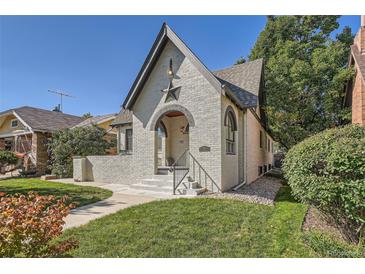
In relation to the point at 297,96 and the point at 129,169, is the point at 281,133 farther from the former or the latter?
the point at 129,169

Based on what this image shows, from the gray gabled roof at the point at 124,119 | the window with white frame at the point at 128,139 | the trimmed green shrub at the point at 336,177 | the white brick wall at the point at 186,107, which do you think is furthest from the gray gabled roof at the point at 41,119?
the trimmed green shrub at the point at 336,177

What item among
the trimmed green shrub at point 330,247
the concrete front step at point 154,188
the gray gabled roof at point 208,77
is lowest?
the trimmed green shrub at point 330,247

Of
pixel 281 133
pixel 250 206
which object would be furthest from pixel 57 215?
pixel 281 133

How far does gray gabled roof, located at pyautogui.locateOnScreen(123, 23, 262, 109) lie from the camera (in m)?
9.68

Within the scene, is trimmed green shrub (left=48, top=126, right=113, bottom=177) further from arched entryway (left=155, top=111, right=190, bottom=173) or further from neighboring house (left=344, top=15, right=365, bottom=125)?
neighboring house (left=344, top=15, right=365, bottom=125)

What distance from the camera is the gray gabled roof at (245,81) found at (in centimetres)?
1171

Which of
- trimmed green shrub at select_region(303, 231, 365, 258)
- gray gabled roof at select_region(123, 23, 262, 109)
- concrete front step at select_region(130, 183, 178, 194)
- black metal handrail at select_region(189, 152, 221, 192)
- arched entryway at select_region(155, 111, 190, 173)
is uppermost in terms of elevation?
gray gabled roof at select_region(123, 23, 262, 109)

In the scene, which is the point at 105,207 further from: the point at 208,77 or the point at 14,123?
the point at 14,123

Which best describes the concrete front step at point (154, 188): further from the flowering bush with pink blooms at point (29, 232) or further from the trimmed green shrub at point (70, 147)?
the trimmed green shrub at point (70, 147)

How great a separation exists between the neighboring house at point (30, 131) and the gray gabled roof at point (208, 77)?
44.8 feet

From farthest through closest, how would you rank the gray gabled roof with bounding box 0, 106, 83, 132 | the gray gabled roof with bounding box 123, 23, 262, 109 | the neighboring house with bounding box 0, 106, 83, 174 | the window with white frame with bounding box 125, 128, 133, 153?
the gray gabled roof with bounding box 0, 106, 83, 132, the neighboring house with bounding box 0, 106, 83, 174, the window with white frame with bounding box 125, 128, 133, 153, the gray gabled roof with bounding box 123, 23, 262, 109

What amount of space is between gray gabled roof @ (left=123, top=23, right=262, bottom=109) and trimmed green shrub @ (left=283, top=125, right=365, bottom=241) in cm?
490

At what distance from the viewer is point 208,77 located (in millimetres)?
9594

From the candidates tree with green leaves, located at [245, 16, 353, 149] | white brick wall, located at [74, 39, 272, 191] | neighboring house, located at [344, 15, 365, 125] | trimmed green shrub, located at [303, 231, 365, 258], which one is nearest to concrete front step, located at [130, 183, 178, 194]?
white brick wall, located at [74, 39, 272, 191]
